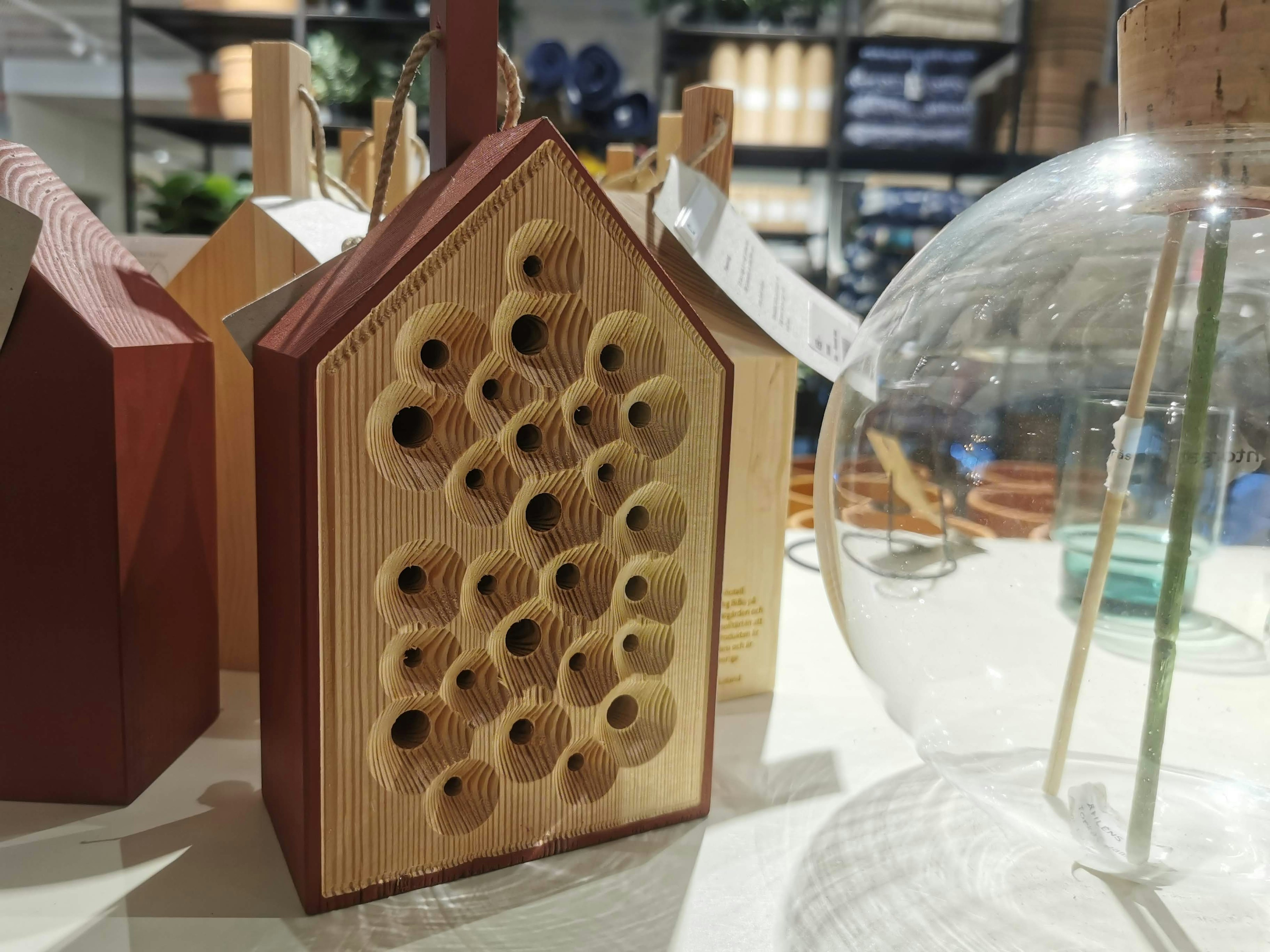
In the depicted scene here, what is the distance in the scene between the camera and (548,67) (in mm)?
2400

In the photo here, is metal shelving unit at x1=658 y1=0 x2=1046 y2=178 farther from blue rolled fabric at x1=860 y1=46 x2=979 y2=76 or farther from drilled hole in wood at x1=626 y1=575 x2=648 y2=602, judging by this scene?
drilled hole in wood at x1=626 y1=575 x2=648 y2=602

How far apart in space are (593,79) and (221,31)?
1.08 metres

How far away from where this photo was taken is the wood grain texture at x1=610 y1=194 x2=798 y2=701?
594 mm

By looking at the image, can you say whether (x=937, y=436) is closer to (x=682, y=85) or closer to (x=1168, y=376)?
→ (x=1168, y=376)

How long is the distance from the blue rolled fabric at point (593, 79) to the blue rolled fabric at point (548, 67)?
0.08ft

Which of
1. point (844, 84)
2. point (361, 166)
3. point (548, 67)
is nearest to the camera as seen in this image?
point (361, 166)

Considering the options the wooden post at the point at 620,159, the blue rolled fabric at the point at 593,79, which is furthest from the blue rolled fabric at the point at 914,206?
the wooden post at the point at 620,159

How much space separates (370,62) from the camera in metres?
2.48

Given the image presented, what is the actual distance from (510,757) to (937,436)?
0.78 feet

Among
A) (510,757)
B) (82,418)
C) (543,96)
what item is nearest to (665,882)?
(510,757)

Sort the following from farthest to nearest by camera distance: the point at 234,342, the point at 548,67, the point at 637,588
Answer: the point at 548,67
the point at 234,342
the point at 637,588

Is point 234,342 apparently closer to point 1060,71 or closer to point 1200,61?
point 1200,61

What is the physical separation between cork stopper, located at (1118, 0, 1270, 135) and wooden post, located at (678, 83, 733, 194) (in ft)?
0.93

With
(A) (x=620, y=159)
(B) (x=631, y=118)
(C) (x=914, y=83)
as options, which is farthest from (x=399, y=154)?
(C) (x=914, y=83)
